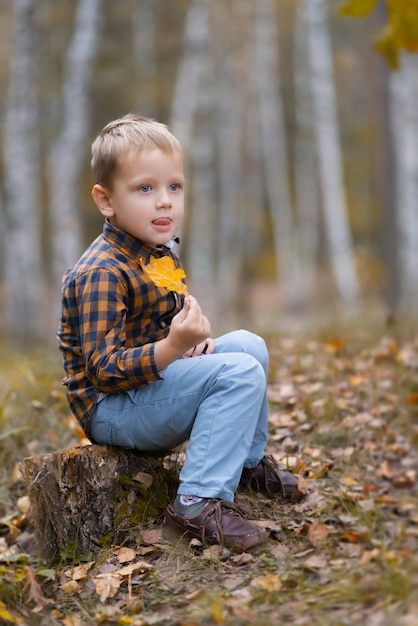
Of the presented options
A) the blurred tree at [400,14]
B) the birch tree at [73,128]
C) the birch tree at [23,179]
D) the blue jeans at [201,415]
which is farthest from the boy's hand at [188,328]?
the birch tree at [23,179]

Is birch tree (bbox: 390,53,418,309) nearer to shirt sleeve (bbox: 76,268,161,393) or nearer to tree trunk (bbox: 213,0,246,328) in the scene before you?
shirt sleeve (bbox: 76,268,161,393)

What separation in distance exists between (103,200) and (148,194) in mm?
206

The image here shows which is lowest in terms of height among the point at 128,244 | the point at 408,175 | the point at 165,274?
the point at 165,274

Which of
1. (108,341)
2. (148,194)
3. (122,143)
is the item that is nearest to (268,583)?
(108,341)

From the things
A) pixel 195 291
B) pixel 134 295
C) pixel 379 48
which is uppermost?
pixel 379 48

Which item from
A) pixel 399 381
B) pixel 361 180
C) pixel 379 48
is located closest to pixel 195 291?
pixel 399 381

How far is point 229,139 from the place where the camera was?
18.8 meters

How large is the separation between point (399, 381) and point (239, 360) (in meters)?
2.07

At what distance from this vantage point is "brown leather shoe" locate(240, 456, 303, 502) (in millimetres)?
3162

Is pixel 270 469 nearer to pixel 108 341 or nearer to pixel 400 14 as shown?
pixel 108 341

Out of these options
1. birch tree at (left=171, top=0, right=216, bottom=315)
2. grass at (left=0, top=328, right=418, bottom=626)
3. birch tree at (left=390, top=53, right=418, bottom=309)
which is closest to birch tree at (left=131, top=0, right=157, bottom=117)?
birch tree at (left=171, top=0, right=216, bottom=315)

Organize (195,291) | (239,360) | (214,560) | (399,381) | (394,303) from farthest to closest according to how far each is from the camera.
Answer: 1. (195,291)
2. (394,303)
3. (399,381)
4. (239,360)
5. (214,560)

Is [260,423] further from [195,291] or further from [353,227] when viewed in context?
[353,227]

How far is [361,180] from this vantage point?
86.5 ft
